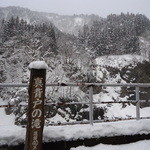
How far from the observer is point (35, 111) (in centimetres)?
403

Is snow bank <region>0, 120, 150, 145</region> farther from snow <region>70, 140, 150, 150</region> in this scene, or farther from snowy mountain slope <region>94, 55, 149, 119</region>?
snowy mountain slope <region>94, 55, 149, 119</region>

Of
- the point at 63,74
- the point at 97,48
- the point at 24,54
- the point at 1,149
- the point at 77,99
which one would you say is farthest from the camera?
the point at 97,48

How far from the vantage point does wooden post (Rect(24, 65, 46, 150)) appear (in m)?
3.96

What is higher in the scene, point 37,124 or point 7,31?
point 7,31

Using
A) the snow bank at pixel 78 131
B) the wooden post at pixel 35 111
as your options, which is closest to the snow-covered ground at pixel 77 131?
the snow bank at pixel 78 131

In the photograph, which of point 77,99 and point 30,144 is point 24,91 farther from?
point 30,144

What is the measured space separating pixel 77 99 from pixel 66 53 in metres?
9.42

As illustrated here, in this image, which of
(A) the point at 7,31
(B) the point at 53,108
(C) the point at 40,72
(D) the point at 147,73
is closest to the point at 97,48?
(D) the point at 147,73

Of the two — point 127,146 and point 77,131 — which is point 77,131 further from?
point 127,146

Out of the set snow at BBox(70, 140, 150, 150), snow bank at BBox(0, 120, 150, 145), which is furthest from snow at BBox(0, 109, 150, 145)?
snow at BBox(70, 140, 150, 150)

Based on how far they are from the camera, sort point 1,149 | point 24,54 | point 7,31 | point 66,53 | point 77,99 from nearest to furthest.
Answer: point 1,149 → point 77,99 → point 24,54 → point 66,53 → point 7,31

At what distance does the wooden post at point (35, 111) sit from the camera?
396 centimetres

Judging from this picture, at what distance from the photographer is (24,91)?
19.8 metres

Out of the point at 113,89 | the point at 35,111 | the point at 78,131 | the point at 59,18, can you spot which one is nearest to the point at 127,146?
the point at 78,131
